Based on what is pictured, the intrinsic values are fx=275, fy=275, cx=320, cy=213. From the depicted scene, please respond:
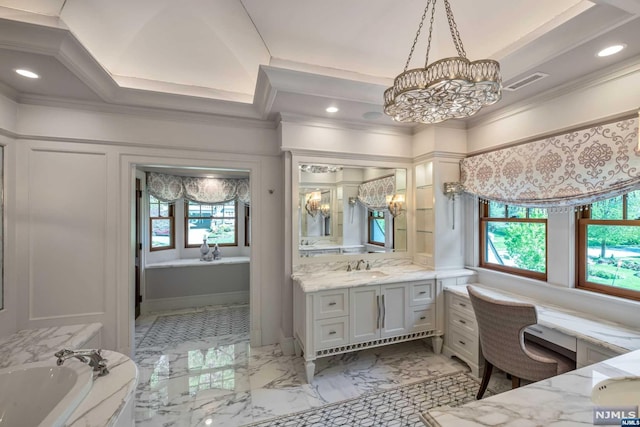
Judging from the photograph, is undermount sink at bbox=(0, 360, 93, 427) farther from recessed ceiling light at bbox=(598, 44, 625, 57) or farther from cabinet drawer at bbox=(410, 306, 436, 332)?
recessed ceiling light at bbox=(598, 44, 625, 57)

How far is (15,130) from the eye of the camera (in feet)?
7.89

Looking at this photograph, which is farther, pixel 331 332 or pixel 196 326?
pixel 196 326

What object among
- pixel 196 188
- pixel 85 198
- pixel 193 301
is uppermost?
pixel 196 188

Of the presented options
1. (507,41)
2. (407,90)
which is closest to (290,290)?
(407,90)

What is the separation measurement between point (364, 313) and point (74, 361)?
7.19 feet

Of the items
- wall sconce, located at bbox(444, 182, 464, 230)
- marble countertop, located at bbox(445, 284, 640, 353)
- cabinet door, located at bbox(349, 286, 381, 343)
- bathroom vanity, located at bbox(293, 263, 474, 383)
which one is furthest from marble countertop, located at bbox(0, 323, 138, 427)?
wall sconce, located at bbox(444, 182, 464, 230)

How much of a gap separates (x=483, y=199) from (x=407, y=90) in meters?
2.05

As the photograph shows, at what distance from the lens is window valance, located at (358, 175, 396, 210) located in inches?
133

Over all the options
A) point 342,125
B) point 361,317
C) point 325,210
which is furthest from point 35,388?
point 342,125

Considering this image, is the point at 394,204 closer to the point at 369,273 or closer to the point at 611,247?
the point at 369,273

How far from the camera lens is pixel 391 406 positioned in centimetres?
217

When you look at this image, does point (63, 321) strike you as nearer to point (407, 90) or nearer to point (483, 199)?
point (407, 90)
